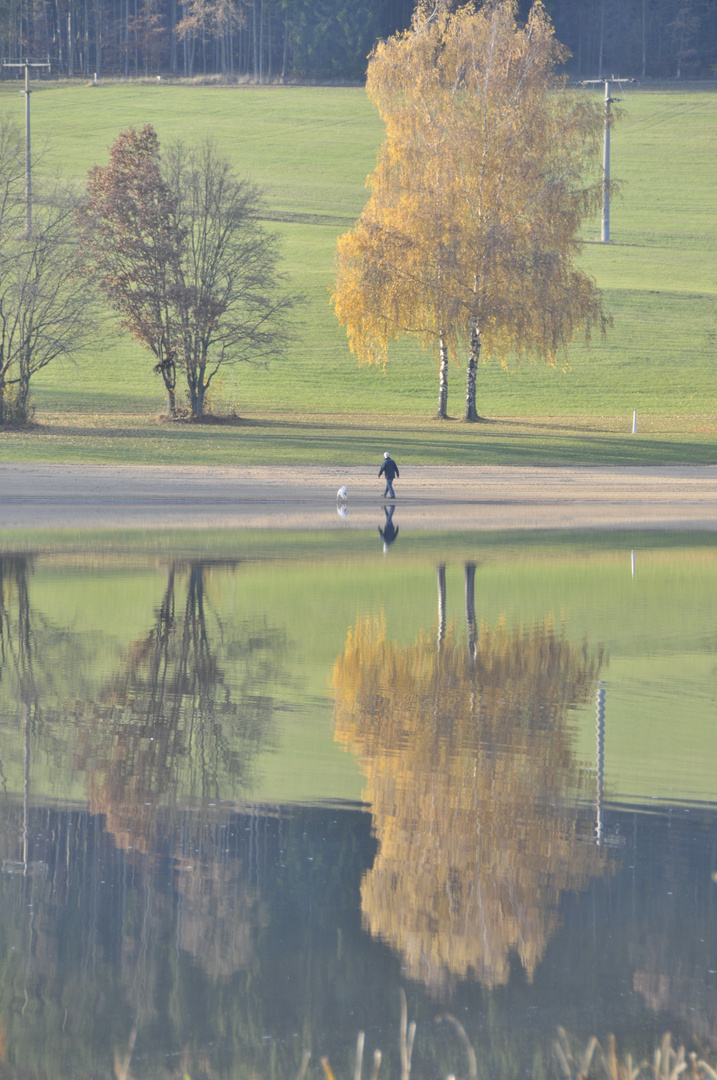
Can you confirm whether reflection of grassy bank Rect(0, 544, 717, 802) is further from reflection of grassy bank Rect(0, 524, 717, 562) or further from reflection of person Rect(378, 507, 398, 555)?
reflection of person Rect(378, 507, 398, 555)

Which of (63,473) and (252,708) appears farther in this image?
(63,473)

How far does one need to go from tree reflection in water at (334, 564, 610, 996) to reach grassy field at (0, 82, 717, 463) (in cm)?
2227

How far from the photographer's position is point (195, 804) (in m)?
8.10

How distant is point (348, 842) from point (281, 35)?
130 meters

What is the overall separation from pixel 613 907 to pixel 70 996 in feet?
9.40

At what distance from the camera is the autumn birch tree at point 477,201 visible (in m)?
38.1

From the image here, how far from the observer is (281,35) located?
412 ft

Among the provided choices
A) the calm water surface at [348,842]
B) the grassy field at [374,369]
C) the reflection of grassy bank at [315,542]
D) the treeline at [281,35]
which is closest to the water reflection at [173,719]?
the calm water surface at [348,842]

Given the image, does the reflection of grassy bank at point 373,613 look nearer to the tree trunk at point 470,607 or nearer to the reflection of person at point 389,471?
the tree trunk at point 470,607

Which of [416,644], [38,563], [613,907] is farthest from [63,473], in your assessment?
[613,907]

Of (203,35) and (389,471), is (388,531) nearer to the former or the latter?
(389,471)

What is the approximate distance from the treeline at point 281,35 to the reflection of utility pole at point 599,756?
113 m

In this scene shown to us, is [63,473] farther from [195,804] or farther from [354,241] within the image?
[195,804]

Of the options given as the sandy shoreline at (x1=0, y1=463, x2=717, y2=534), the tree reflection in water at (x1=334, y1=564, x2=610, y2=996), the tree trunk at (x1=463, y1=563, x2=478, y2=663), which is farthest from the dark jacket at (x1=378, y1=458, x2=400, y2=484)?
the tree reflection in water at (x1=334, y1=564, x2=610, y2=996)
